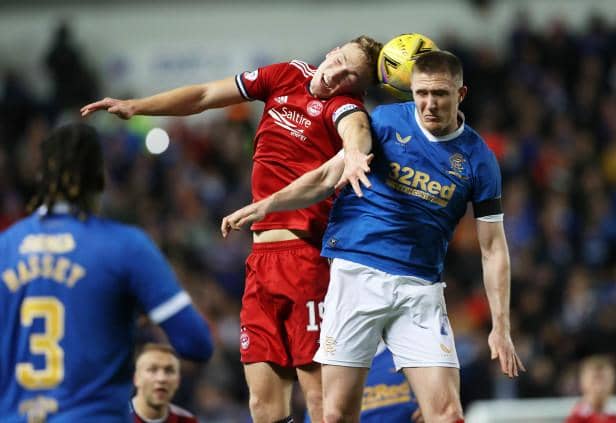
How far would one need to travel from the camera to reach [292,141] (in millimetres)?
5590

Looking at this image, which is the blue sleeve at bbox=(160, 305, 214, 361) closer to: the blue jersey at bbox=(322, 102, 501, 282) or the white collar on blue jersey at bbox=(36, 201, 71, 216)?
the white collar on blue jersey at bbox=(36, 201, 71, 216)

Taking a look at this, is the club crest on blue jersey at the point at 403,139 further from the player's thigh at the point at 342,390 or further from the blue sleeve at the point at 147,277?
the blue sleeve at the point at 147,277

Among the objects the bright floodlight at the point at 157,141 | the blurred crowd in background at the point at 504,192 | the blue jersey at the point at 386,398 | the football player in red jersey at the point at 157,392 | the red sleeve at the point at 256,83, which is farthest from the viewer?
the bright floodlight at the point at 157,141

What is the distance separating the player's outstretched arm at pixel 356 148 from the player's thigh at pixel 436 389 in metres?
0.84

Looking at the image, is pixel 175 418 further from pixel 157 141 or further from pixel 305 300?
pixel 157 141

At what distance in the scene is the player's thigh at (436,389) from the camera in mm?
4883

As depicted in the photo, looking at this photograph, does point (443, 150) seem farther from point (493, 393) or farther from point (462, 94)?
point (493, 393)

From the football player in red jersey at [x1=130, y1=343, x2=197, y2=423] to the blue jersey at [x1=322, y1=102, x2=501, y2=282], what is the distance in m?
1.72

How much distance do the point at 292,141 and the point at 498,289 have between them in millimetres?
1258

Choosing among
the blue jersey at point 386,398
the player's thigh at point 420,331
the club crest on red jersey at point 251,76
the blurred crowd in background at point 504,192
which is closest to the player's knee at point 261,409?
the player's thigh at point 420,331

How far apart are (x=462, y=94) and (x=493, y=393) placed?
5864mm

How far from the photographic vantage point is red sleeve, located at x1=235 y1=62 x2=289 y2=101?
18.6 ft

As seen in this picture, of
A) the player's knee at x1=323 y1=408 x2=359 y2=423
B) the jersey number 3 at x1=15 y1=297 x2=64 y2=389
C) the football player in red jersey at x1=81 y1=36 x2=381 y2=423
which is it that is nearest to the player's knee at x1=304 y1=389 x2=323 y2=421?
the football player in red jersey at x1=81 y1=36 x2=381 y2=423

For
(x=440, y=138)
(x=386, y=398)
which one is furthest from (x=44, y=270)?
(x=386, y=398)
